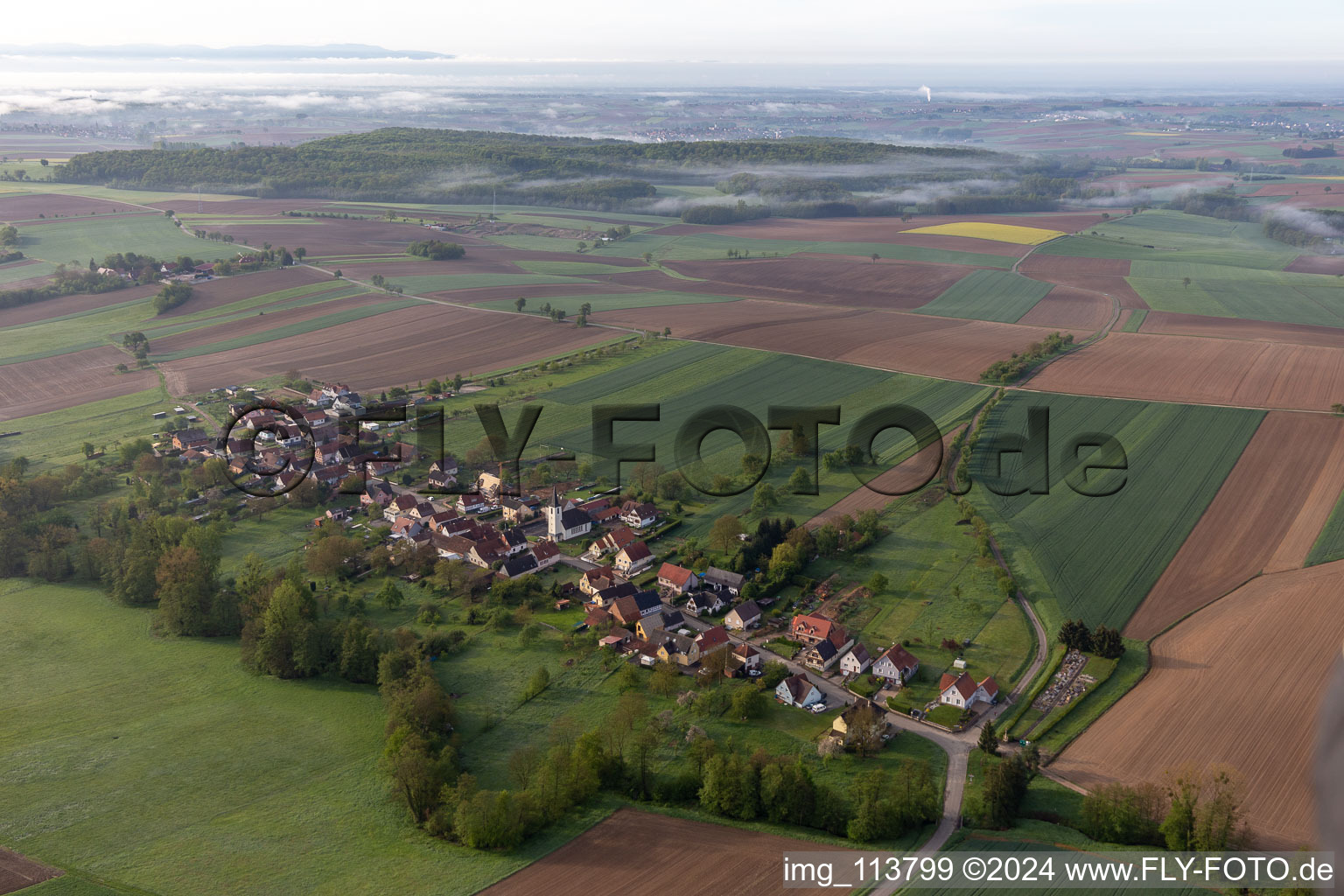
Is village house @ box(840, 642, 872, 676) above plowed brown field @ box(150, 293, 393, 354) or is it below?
below

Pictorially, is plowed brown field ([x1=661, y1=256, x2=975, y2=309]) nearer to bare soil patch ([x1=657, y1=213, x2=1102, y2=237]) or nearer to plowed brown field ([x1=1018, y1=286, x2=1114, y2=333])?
plowed brown field ([x1=1018, y1=286, x2=1114, y2=333])

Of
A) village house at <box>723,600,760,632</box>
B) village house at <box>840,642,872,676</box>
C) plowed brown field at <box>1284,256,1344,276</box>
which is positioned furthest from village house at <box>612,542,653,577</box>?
plowed brown field at <box>1284,256,1344,276</box>

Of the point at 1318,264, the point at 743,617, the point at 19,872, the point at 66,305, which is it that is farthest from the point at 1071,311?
the point at 66,305

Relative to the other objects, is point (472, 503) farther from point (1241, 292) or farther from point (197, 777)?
point (1241, 292)

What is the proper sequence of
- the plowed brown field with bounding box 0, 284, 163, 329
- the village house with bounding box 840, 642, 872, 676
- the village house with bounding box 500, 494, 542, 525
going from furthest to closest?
the plowed brown field with bounding box 0, 284, 163, 329
the village house with bounding box 500, 494, 542, 525
the village house with bounding box 840, 642, 872, 676

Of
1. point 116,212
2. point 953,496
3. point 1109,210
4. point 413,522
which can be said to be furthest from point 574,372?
point 1109,210

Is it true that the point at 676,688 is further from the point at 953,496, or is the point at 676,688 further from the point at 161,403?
the point at 161,403
